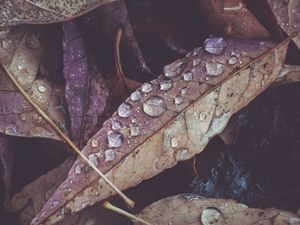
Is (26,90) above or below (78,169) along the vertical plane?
above

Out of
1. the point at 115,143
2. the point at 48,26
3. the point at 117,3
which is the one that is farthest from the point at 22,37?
the point at 115,143

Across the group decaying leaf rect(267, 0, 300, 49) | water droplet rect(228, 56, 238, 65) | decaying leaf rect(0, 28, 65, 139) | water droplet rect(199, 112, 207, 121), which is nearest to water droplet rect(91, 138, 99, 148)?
decaying leaf rect(0, 28, 65, 139)

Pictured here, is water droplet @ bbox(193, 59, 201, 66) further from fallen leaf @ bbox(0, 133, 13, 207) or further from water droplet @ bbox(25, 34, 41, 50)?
fallen leaf @ bbox(0, 133, 13, 207)

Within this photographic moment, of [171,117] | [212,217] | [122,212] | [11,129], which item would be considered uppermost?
[11,129]

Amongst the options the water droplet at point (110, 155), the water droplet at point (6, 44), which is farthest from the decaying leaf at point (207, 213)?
the water droplet at point (6, 44)

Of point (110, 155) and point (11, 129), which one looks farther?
point (11, 129)

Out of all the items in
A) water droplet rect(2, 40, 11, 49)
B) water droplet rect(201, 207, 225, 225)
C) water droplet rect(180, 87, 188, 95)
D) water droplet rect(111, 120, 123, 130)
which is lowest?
water droplet rect(201, 207, 225, 225)

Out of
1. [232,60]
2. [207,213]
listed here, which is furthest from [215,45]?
[207,213]

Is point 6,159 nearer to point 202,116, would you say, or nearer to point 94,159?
point 94,159
